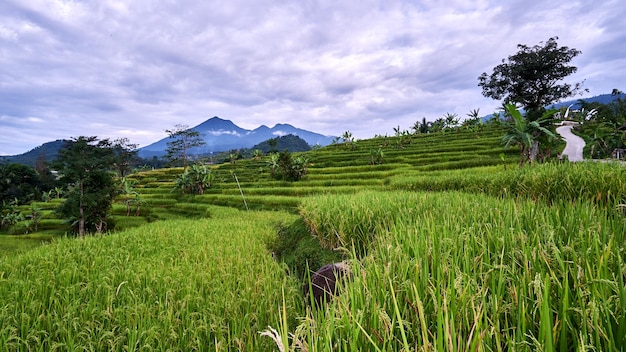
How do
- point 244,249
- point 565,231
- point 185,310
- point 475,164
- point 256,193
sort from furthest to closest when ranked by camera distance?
1. point 256,193
2. point 475,164
3. point 244,249
4. point 185,310
5. point 565,231

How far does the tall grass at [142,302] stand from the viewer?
3500mm

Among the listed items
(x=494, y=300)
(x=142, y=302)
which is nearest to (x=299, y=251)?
(x=142, y=302)

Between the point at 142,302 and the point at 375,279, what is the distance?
382cm

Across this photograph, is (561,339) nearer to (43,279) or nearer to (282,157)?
(43,279)

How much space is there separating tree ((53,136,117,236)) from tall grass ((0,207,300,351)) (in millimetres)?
18410

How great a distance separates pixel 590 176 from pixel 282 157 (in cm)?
2597

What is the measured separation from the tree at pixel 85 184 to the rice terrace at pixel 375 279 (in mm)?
17393

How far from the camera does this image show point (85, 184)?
25.3 meters

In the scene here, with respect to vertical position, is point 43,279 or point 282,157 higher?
point 282,157

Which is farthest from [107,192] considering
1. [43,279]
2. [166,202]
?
[43,279]

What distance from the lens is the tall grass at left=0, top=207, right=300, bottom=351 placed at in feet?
11.5

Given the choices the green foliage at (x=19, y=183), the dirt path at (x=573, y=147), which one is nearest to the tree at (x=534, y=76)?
the dirt path at (x=573, y=147)

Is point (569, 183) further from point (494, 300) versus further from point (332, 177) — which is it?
point (332, 177)

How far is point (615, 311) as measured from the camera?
5.22 ft
